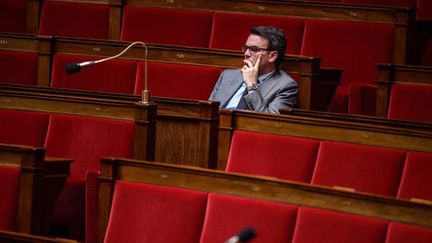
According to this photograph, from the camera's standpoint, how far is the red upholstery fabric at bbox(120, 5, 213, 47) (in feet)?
3.31

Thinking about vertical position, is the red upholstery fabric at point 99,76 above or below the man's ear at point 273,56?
below

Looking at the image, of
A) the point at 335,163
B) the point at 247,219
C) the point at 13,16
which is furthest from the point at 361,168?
the point at 13,16

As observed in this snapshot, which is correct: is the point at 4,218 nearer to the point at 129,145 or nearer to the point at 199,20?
the point at 129,145

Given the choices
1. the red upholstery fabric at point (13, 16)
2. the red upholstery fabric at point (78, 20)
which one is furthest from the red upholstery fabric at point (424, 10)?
the red upholstery fabric at point (13, 16)

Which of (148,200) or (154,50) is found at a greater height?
(154,50)

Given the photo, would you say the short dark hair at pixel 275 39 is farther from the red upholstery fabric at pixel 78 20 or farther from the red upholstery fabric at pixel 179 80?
the red upholstery fabric at pixel 78 20

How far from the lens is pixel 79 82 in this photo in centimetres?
96

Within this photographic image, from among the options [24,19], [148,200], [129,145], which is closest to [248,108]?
[129,145]

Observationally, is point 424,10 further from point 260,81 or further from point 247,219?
point 247,219

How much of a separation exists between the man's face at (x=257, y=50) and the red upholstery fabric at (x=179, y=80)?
0.04m

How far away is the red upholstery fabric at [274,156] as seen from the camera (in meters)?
0.72

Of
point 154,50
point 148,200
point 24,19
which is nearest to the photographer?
point 148,200

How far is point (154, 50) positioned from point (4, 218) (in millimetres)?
277

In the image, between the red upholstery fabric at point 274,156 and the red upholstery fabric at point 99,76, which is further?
the red upholstery fabric at point 99,76
